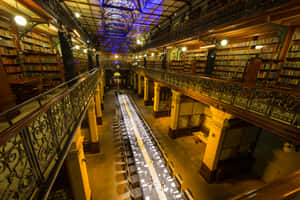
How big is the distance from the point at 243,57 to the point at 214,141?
4.11m

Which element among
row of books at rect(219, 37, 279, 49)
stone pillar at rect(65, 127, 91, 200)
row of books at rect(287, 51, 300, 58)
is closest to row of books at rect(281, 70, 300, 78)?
row of books at rect(287, 51, 300, 58)

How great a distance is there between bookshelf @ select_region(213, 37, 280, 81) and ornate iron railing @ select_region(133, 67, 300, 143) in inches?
36.9

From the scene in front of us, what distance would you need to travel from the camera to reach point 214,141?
4.49 metres

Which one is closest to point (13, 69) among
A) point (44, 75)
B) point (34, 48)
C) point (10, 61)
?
point (10, 61)

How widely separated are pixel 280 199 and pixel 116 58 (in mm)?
24940

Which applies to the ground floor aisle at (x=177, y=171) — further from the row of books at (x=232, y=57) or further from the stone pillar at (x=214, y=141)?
the row of books at (x=232, y=57)

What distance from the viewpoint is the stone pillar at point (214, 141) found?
409cm

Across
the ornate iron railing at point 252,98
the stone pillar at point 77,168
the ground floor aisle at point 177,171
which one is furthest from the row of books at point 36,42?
the ornate iron railing at point 252,98

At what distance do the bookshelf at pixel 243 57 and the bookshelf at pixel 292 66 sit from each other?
24cm

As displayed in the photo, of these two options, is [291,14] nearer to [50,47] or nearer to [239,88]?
[239,88]

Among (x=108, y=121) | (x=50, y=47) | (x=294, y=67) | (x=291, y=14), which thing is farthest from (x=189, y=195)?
(x=50, y=47)

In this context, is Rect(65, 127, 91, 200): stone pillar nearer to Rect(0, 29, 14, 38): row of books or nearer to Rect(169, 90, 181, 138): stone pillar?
Rect(0, 29, 14, 38): row of books

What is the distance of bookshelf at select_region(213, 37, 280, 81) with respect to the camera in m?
4.46

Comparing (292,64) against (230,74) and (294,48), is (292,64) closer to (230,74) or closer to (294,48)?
(294,48)
